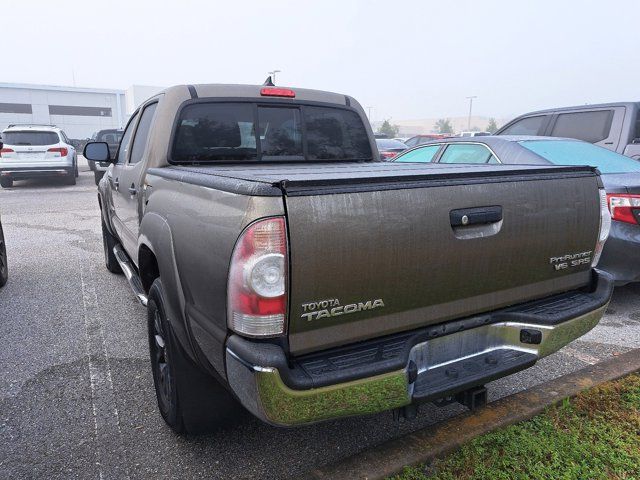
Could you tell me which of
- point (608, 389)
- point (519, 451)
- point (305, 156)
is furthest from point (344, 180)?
point (608, 389)

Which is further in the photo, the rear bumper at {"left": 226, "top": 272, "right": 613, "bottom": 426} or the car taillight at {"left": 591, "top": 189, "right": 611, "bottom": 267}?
the car taillight at {"left": 591, "top": 189, "right": 611, "bottom": 267}

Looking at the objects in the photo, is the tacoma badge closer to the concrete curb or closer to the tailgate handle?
the tailgate handle

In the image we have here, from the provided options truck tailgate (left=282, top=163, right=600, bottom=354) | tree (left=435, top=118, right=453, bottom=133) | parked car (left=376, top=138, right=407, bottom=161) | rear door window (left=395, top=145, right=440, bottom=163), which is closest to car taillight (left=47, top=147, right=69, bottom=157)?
parked car (left=376, top=138, right=407, bottom=161)

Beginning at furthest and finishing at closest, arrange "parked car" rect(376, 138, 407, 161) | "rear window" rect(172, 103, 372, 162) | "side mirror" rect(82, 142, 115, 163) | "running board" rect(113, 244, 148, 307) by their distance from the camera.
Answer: "parked car" rect(376, 138, 407, 161), "side mirror" rect(82, 142, 115, 163), "rear window" rect(172, 103, 372, 162), "running board" rect(113, 244, 148, 307)

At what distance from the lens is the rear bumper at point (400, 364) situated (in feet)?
5.72

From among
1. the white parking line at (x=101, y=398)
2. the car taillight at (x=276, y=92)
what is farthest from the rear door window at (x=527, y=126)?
the white parking line at (x=101, y=398)

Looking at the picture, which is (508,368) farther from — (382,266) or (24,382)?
(24,382)

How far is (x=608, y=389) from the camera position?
→ 303cm

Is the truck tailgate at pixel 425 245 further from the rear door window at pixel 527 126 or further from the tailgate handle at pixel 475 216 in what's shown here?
the rear door window at pixel 527 126

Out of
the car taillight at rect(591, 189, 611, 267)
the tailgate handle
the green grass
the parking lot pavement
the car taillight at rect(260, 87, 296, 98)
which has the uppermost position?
the car taillight at rect(260, 87, 296, 98)

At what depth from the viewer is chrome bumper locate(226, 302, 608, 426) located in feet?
5.68

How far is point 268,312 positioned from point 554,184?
1556mm

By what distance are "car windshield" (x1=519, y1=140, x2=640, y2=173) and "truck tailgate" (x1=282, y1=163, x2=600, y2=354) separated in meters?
2.63

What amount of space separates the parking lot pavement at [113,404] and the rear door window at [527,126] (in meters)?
3.87
